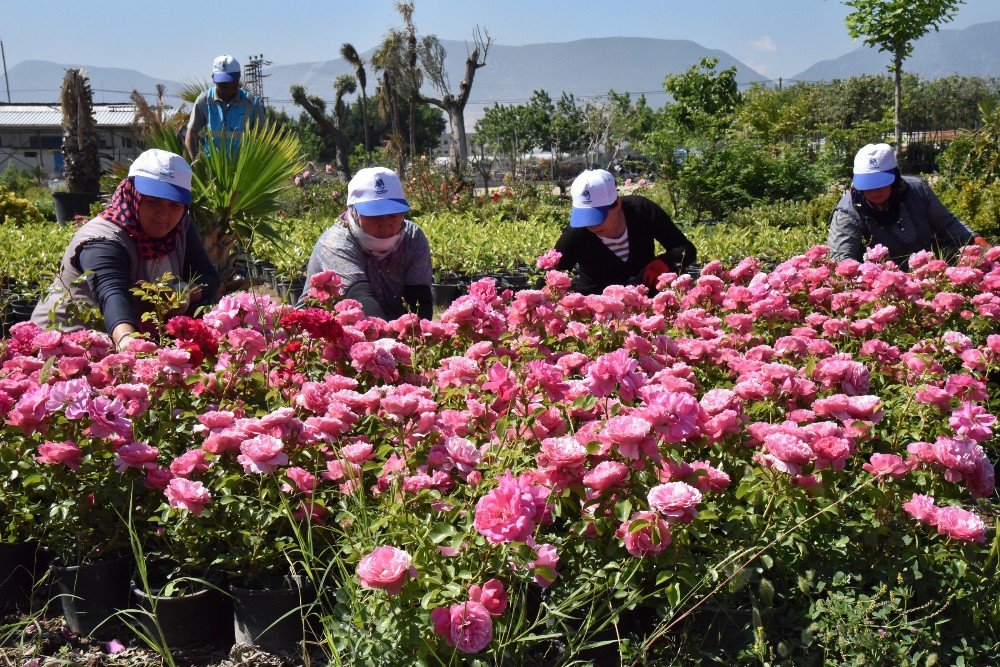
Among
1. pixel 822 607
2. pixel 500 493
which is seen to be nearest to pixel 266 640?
pixel 500 493

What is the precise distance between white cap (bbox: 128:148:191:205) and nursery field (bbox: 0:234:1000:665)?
1.02 meters

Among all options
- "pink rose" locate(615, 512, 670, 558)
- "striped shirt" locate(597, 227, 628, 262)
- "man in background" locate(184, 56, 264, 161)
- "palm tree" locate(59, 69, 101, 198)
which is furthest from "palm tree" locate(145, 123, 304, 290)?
"palm tree" locate(59, 69, 101, 198)

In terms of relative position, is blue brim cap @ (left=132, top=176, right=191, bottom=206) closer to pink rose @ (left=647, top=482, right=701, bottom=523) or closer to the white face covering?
the white face covering

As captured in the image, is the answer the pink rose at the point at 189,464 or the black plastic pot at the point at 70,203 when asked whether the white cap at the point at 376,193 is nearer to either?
the pink rose at the point at 189,464

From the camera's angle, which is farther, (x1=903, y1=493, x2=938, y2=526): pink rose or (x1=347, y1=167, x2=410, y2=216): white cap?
(x1=347, y1=167, x2=410, y2=216): white cap

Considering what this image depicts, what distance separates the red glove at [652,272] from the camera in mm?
4418

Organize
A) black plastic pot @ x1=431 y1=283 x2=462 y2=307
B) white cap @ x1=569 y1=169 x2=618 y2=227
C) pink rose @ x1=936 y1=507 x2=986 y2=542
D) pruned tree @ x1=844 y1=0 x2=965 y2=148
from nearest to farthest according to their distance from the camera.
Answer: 1. pink rose @ x1=936 y1=507 x2=986 y2=542
2. white cap @ x1=569 y1=169 x2=618 y2=227
3. black plastic pot @ x1=431 y1=283 x2=462 y2=307
4. pruned tree @ x1=844 y1=0 x2=965 y2=148

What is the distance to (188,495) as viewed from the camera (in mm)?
1825

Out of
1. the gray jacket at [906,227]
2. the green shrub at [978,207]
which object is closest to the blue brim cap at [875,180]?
the gray jacket at [906,227]

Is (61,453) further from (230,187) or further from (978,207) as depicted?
(978,207)

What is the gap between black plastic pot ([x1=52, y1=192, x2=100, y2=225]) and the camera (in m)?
10.8

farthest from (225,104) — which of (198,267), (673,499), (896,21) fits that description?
(896,21)

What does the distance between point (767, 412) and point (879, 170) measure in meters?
2.78

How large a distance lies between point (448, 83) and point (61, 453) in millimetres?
32904
